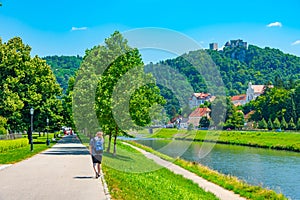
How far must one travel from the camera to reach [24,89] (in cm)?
4356

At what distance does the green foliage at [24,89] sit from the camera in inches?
1542

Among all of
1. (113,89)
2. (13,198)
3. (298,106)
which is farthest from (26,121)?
→ (298,106)

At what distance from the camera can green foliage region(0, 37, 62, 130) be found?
129ft

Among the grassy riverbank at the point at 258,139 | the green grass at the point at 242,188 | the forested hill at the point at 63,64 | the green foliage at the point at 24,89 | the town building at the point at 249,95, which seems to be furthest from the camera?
the forested hill at the point at 63,64

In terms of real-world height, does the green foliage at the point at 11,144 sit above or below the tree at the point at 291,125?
below

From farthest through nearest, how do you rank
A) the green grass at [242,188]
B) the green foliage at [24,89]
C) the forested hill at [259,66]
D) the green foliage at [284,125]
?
the forested hill at [259,66] → the green foliage at [284,125] → the green foliage at [24,89] → the green grass at [242,188]

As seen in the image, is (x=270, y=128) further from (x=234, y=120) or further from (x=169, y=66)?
(x=169, y=66)

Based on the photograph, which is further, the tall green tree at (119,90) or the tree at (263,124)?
the tree at (263,124)

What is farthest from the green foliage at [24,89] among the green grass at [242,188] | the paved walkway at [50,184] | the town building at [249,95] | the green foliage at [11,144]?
the town building at [249,95]

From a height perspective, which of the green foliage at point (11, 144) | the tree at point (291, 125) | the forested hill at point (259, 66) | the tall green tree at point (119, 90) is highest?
the forested hill at point (259, 66)

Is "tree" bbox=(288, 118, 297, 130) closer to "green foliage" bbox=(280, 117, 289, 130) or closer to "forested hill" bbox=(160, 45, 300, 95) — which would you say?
"green foliage" bbox=(280, 117, 289, 130)

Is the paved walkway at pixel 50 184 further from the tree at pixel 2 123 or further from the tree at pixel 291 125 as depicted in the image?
the tree at pixel 291 125

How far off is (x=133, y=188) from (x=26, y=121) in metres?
32.3

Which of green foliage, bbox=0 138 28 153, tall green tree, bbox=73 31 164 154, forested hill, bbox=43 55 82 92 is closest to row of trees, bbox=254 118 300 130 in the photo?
green foliage, bbox=0 138 28 153
